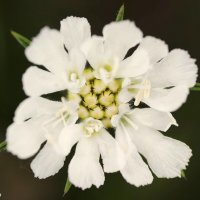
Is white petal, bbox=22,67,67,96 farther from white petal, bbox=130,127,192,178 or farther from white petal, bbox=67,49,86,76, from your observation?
white petal, bbox=130,127,192,178

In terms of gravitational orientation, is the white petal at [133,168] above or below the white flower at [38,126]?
below

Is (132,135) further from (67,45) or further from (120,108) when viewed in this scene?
Result: (67,45)

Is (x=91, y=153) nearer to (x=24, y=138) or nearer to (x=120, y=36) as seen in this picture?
(x=24, y=138)

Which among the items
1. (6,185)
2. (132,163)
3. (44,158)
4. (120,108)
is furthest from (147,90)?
(6,185)

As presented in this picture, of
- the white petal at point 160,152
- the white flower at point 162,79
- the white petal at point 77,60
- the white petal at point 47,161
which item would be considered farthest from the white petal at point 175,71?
the white petal at point 47,161

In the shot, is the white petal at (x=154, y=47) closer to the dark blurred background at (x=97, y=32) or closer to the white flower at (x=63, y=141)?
the white flower at (x=63, y=141)

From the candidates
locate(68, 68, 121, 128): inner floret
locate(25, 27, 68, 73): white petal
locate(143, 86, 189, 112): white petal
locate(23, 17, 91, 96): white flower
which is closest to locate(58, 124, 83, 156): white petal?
locate(68, 68, 121, 128): inner floret

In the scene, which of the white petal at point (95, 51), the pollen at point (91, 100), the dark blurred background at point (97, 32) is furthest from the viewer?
the dark blurred background at point (97, 32)
